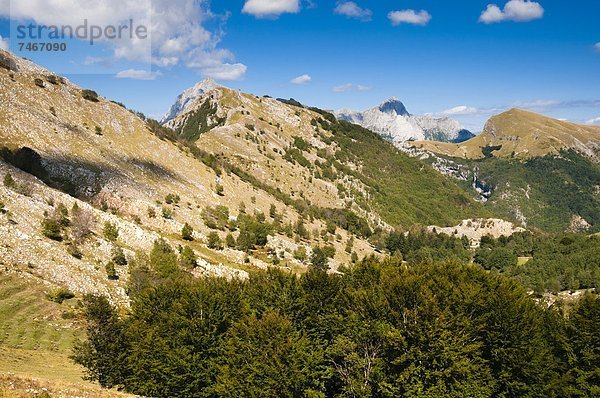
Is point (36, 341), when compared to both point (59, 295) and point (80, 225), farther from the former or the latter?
point (80, 225)

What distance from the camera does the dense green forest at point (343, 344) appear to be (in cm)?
3838

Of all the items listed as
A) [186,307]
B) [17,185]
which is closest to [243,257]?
[17,185]

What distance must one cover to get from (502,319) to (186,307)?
35133 mm

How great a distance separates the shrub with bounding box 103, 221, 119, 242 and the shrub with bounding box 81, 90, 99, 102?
82.5 metres

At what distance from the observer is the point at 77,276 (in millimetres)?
63531

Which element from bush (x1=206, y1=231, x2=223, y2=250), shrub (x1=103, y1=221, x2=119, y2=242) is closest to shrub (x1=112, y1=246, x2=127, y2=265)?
shrub (x1=103, y1=221, x2=119, y2=242)

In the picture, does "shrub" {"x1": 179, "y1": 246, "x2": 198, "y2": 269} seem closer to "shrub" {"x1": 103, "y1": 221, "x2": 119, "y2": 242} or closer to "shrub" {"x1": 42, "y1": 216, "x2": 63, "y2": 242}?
"shrub" {"x1": 103, "y1": 221, "x2": 119, "y2": 242}

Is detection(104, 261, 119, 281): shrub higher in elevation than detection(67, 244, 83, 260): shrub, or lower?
lower

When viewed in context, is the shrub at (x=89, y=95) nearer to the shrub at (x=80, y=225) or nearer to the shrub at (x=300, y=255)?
the shrub at (x=80, y=225)

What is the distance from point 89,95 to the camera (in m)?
144

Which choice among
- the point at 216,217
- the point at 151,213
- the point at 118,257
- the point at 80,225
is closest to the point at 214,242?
the point at 151,213

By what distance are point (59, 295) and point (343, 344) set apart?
41240mm

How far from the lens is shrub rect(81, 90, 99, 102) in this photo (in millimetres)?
142625

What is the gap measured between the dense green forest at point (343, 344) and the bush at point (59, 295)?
1672 cm
